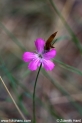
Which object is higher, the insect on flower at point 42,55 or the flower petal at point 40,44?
the flower petal at point 40,44

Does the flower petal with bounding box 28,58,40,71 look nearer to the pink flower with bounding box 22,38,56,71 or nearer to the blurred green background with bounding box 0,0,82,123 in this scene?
the pink flower with bounding box 22,38,56,71

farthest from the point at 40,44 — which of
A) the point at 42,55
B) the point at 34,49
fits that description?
the point at 34,49

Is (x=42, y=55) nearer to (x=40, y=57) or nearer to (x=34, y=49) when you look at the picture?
(x=40, y=57)

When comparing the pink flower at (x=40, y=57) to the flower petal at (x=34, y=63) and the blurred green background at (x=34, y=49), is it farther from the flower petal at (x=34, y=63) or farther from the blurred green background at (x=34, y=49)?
the blurred green background at (x=34, y=49)

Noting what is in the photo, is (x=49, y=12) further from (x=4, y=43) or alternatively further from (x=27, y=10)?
(x=4, y=43)

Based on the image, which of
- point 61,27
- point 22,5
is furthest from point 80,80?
point 22,5

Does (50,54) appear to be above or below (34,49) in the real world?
below

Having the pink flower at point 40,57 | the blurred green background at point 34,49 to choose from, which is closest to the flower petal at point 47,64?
the pink flower at point 40,57
